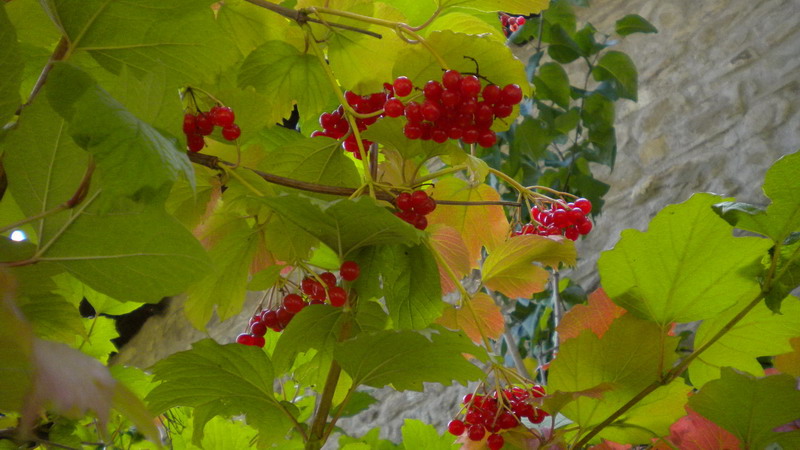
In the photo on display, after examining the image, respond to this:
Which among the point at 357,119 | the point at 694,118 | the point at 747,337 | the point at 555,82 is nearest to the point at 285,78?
the point at 357,119

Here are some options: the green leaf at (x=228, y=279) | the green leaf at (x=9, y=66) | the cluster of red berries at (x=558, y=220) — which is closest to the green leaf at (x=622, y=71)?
the cluster of red berries at (x=558, y=220)

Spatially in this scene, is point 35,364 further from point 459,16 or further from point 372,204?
point 459,16

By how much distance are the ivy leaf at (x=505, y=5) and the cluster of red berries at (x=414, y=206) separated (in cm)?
15

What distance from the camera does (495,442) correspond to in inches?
22.1

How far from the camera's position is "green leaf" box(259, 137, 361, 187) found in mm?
551

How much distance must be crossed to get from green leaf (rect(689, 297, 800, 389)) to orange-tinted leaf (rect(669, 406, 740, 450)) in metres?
0.04

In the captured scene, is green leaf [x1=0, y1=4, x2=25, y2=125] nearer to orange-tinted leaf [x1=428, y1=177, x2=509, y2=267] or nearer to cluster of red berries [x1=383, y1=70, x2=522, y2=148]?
cluster of red berries [x1=383, y1=70, x2=522, y2=148]

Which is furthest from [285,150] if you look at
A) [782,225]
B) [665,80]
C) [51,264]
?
[665,80]

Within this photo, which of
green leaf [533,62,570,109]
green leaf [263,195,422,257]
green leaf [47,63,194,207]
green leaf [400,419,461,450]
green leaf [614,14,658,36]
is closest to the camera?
green leaf [47,63,194,207]

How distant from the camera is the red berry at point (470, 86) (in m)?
0.49

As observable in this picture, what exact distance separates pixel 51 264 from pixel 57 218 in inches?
1.4

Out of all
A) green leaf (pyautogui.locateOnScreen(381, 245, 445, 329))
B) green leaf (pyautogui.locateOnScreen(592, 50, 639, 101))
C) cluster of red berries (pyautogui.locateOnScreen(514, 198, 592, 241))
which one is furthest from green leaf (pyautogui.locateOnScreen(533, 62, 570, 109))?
green leaf (pyautogui.locateOnScreen(381, 245, 445, 329))

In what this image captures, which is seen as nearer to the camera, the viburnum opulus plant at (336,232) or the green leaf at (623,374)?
the viburnum opulus plant at (336,232)

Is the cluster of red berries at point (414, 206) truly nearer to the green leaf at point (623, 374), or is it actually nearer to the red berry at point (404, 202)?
the red berry at point (404, 202)
